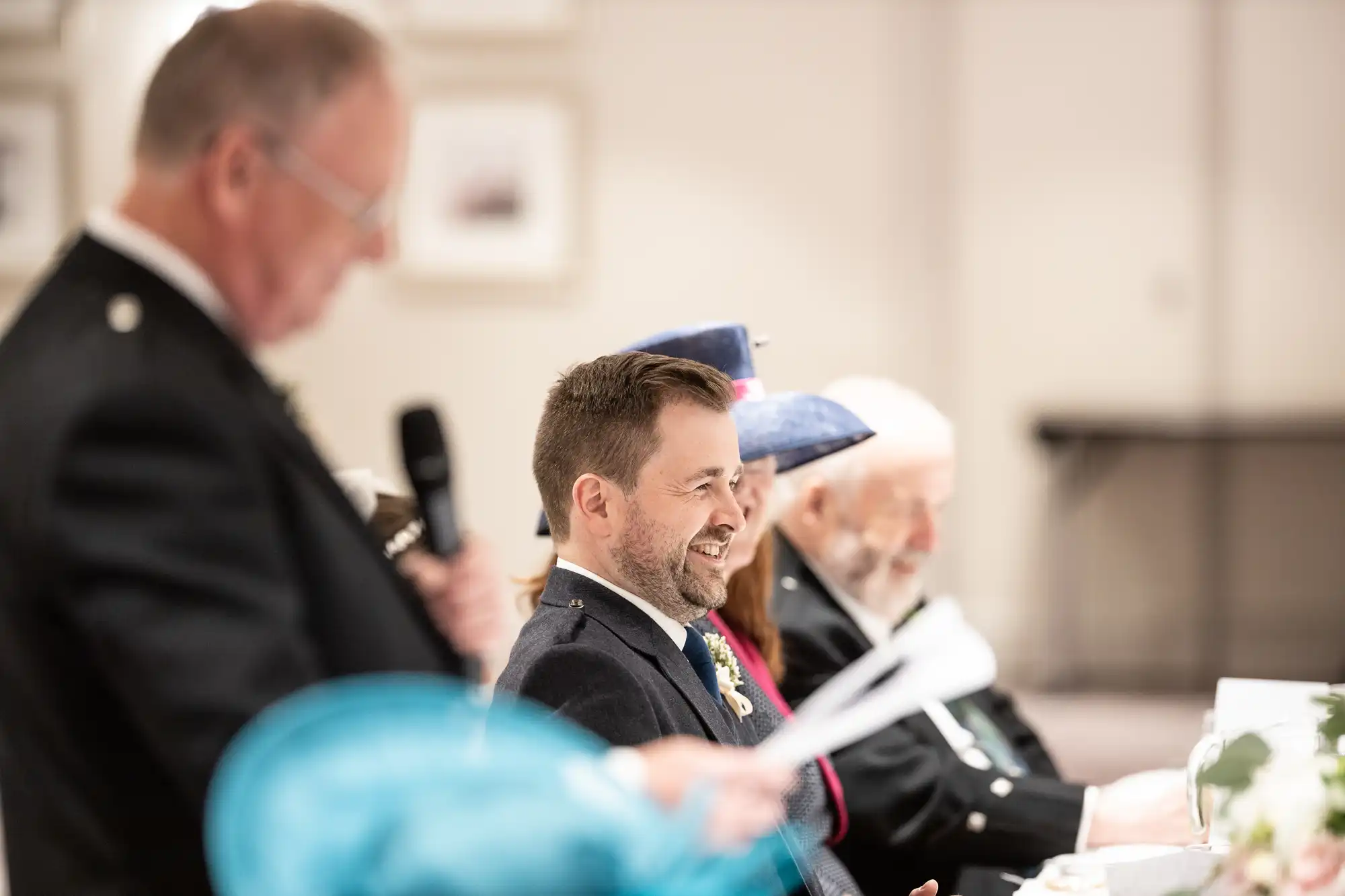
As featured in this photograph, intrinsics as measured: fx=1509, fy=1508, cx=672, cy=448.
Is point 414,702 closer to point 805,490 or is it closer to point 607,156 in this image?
point 805,490

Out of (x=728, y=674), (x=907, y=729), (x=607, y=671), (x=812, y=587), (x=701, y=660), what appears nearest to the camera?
(x=607, y=671)

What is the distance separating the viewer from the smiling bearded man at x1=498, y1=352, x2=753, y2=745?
1.87 m

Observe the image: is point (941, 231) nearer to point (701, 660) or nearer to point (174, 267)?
point (701, 660)

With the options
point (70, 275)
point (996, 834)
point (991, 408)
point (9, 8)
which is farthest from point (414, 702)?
point (9, 8)

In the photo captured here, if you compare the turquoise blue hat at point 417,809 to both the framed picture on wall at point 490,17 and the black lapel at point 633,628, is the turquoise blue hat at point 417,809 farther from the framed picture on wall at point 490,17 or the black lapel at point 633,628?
the framed picture on wall at point 490,17

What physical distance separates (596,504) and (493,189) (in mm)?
5190

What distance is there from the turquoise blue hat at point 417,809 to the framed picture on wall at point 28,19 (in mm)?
6840

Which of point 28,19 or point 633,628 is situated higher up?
point 28,19

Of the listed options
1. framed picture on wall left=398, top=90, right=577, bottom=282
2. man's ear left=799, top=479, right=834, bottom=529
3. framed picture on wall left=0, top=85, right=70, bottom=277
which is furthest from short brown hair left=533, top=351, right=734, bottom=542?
framed picture on wall left=0, top=85, right=70, bottom=277

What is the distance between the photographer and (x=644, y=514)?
187 centimetres

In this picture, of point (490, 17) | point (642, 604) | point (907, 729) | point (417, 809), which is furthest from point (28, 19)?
point (417, 809)

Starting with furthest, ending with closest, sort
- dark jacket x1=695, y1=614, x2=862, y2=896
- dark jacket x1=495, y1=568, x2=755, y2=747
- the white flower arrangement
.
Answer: dark jacket x1=695, y1=614, x2=862, y2=896 → dark jacket x1=495, y1=568, x2=755, y2=747 → the white flower arrangement

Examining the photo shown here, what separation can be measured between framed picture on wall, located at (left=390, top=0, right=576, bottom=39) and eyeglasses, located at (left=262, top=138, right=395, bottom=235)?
19.5 feet

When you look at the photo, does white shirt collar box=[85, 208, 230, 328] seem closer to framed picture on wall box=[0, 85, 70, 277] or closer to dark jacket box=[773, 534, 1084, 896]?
dark jacket box=[773, 534, 1084, 896]
